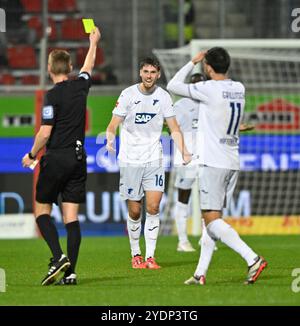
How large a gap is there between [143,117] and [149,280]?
2.05 metres

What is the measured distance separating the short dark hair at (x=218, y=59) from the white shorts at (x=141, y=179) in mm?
2386

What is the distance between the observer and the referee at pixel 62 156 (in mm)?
8961

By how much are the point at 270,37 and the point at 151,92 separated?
35.7 feet

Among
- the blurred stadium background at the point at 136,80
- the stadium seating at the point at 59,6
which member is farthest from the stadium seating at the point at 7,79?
the stadium seating at the point at 59,6

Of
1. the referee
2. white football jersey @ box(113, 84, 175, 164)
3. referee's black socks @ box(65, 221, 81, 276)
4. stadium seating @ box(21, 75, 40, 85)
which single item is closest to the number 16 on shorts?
white football jersey @ box(113, 84, 175, 164)

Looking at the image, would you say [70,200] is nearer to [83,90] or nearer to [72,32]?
[83,90]

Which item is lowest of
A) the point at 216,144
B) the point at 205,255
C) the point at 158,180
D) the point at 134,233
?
the point at 134,233

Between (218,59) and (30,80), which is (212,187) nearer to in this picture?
(218,59)

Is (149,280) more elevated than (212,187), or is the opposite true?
(212,187)

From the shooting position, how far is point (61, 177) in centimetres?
904

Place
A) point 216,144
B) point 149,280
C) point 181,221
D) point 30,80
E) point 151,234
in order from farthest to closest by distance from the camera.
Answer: point 30,80
point 181,221
point 151,234
point 149,280
point 216,144

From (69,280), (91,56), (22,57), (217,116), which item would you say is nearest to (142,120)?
(91,56)

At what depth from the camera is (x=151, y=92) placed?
35.8 feet
